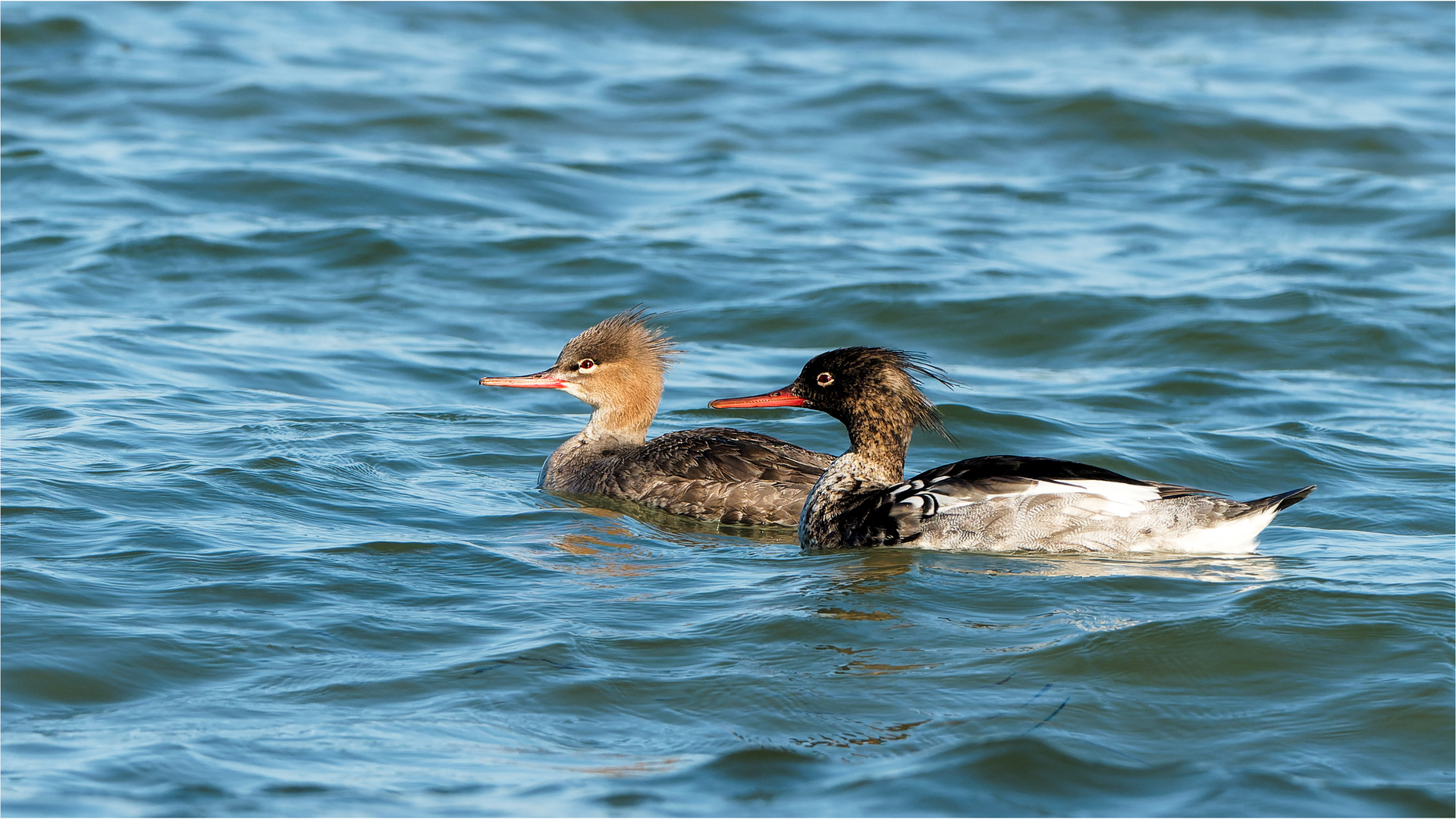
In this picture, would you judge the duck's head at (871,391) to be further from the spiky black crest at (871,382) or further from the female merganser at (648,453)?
the female merganser at (648,453)

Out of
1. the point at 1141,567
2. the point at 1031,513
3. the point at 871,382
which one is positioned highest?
the point at 871,382

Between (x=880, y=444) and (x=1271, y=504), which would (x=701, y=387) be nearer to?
(x=880, y=444)

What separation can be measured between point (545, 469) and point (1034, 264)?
18.4 feet

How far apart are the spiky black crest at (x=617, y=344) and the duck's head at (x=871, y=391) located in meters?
1.58

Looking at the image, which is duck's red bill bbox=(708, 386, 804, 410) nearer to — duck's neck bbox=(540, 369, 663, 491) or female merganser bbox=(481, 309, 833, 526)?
female merganser bbox=(481, 309, 833, 526)

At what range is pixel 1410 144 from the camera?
16.5m

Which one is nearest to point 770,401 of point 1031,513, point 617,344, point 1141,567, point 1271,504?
point 1031,513

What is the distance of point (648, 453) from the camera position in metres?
8.23

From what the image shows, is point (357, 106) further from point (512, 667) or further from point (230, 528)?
point (512, 667)

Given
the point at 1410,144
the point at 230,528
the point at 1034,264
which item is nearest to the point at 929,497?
the point at 230,528

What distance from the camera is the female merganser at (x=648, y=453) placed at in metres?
7.79

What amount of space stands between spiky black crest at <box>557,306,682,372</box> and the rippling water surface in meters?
0.70

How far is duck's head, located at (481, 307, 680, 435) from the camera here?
344 inches

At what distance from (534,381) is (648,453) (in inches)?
31.8
